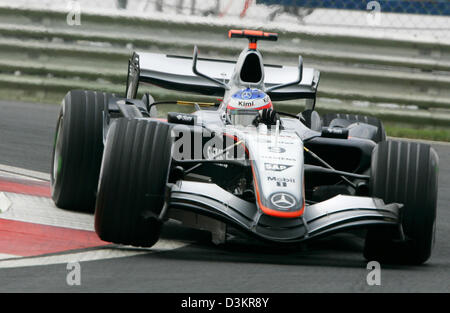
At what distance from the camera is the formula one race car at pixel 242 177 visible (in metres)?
5.61

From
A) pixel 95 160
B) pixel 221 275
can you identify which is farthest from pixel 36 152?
pixel 221 275

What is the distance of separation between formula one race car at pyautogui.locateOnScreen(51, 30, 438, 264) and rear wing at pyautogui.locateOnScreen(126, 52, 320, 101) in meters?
0.80

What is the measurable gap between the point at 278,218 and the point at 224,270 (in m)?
0.52

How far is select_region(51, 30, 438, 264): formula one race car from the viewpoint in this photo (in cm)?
561

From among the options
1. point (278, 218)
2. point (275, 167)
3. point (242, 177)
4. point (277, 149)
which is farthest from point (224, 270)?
point (242, 177)

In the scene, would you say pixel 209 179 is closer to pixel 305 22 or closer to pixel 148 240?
pixel 148 240

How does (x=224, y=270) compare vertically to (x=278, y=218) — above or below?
below

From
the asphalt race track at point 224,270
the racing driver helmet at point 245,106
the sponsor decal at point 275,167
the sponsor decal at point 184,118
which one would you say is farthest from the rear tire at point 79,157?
the sponsor decal at point 275,167

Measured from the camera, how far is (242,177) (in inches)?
250

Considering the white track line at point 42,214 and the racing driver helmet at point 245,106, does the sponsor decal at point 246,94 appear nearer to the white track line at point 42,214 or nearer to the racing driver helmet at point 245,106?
the racing driver helmet at point 245,106

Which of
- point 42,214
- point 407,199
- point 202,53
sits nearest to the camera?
point 407,199

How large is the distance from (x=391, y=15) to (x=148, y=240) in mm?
7244

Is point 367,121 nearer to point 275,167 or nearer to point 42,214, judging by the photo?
point 275,167
